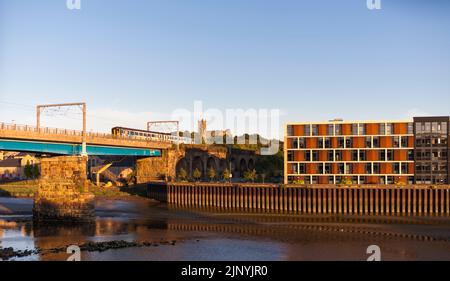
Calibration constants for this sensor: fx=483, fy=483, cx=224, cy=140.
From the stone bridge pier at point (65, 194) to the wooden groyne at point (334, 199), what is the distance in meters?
27.4

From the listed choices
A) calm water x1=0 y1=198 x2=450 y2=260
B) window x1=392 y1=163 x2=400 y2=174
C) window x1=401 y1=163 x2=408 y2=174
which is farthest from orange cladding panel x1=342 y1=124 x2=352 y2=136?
calm water x1=0 y1=198 x2=450 y2=260

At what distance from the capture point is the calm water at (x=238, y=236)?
4719cm

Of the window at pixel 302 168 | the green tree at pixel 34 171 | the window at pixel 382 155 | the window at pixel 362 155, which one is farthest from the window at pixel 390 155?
the green tree at pixel 34 171

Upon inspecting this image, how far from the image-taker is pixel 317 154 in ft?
319

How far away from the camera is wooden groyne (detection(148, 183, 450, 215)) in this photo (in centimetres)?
7819

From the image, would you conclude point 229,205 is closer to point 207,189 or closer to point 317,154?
point 207,189

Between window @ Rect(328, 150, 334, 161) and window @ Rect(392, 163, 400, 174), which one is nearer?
window @ Rect(392, 163, 400, 174)

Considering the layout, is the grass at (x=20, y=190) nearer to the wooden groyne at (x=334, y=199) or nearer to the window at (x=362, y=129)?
the wooden groyne at (x=334, y=199)

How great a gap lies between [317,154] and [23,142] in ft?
180

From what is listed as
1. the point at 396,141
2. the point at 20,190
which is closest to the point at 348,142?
the point at 396,141

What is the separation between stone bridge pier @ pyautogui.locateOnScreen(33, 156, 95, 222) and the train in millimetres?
31379

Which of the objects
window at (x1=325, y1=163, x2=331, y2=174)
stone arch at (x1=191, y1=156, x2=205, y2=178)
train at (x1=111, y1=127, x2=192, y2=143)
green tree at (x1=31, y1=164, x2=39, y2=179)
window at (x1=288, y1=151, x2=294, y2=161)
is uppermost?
train at (x1=111, y1=127, x2=192, y2=143)

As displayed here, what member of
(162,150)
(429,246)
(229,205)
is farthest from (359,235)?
(162,150)

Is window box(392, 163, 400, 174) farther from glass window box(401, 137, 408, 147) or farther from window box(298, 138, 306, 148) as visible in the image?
window box(298, 138, 306, 148)
